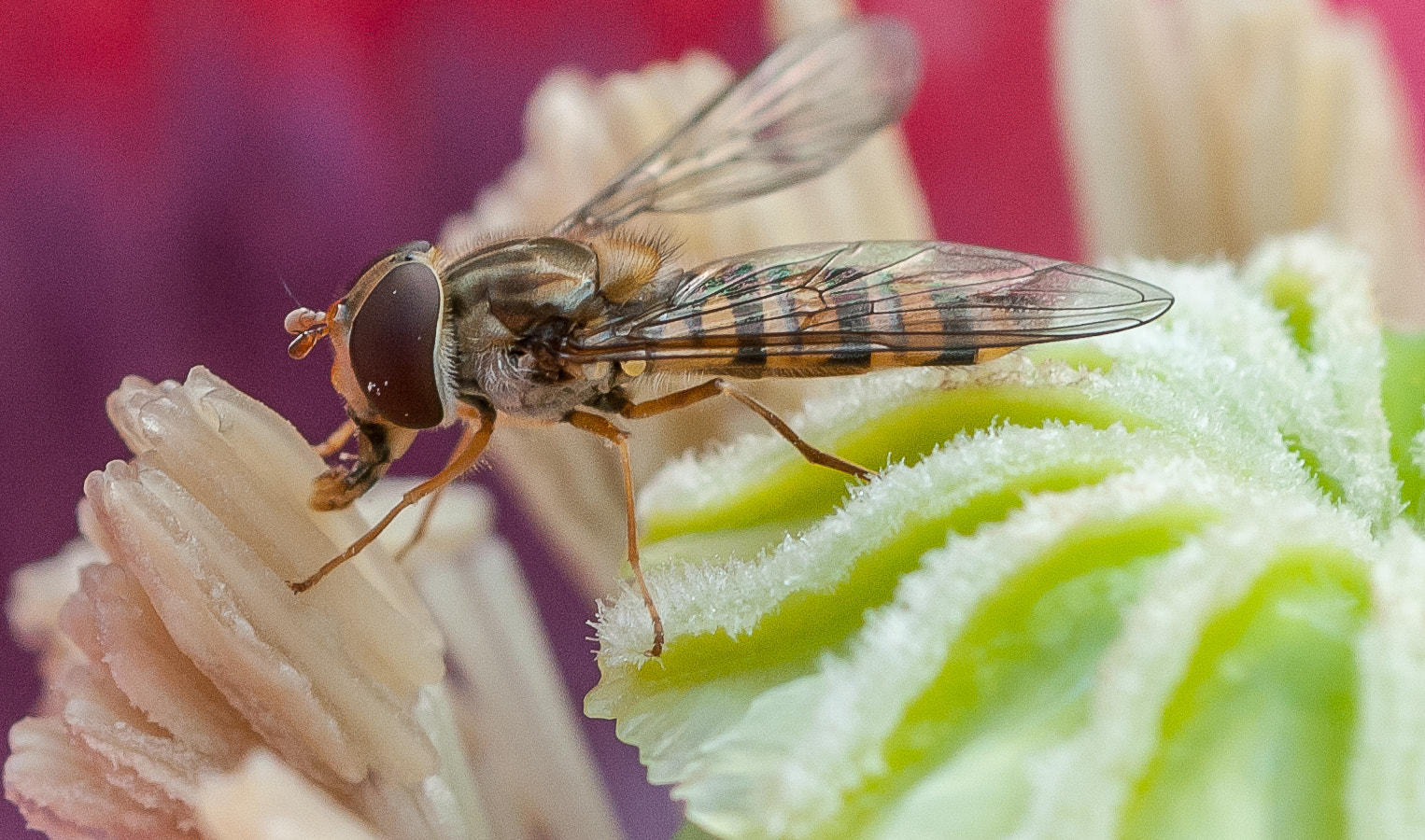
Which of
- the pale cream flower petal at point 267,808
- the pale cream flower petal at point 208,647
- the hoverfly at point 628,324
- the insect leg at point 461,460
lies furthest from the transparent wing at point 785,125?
the pale cream flower petal at point 267,808

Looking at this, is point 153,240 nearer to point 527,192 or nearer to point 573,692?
point 527,192


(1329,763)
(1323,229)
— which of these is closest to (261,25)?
(1323,229)

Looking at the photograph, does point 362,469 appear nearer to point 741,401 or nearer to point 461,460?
point 461,460

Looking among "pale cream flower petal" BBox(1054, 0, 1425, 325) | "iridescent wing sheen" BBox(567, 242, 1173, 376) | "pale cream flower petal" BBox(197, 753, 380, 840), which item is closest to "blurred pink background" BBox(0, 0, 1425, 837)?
"pale cream flower petal" BBox(1054, 0, 1425, 325)

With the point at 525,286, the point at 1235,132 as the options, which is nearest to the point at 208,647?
the point at 525,286

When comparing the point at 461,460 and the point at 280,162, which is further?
the point at 280,162

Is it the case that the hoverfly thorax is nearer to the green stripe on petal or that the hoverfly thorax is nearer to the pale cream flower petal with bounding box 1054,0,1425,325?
the green stripe on petal

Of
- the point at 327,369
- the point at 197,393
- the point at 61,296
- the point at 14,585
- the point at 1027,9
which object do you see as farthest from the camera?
the point at 1027,9

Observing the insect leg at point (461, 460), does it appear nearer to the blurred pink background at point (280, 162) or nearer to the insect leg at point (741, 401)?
Answer: the insect leg at point (741, 401)
